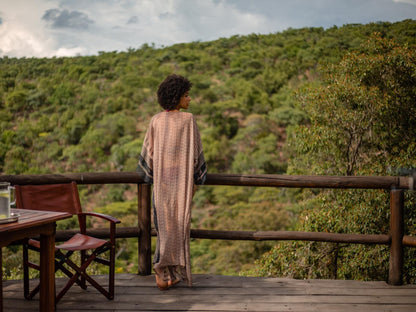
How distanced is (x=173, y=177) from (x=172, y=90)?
0.64 meters

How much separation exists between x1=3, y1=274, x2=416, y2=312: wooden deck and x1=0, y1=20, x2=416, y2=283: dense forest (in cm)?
407

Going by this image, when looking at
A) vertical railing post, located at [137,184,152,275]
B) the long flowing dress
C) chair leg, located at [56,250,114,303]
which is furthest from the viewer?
vertical railing post, located at [137,184,152,275]

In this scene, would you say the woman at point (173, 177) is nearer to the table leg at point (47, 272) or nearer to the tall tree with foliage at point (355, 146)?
the table leg at point (47, 272)

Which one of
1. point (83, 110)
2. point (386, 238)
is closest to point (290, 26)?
point (83, 110)

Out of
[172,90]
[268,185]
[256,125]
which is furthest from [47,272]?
[256,125]

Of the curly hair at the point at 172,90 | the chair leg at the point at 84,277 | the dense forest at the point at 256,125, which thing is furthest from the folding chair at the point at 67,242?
the dense forest at the point at 256,125

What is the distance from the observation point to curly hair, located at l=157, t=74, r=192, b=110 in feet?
9.72

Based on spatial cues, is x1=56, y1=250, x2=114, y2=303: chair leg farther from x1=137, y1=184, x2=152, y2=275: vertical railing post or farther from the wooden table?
x1=137, y1=184, x2=152, y2=275: vertical railing post

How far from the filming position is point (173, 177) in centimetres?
294

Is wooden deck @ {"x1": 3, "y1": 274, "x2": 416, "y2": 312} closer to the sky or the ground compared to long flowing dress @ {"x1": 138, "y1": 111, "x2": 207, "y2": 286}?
closer to the ground

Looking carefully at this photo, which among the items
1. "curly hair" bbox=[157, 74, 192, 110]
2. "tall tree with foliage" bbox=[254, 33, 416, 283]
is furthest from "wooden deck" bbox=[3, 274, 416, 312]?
"tall tree with foliage" bbox=[254, 33, 416, 283]

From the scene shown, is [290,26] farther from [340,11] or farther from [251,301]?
[251,301]

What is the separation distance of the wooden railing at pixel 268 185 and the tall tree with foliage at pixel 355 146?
4.44 meters

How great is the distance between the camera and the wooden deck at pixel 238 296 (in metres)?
2.63
